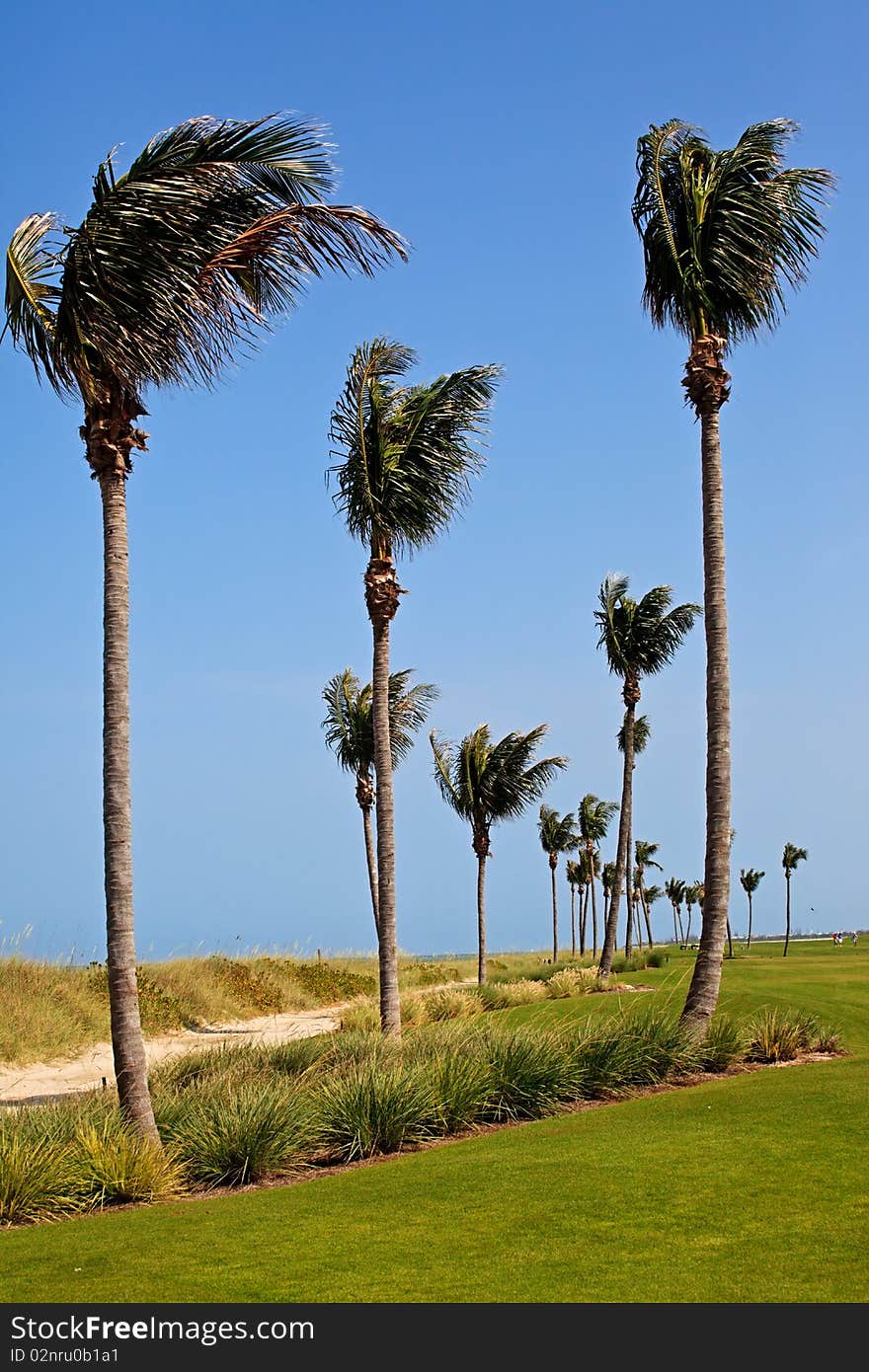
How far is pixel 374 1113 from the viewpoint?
36.7ft

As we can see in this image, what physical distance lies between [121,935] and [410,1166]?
3.34m

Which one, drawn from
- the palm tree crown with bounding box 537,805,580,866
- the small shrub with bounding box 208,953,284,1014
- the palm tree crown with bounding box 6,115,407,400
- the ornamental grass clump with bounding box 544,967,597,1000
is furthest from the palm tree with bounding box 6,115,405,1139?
the palm tree crown with bounding box 537,805,580,866

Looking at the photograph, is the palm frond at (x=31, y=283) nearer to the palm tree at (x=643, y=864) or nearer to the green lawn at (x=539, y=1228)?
the green lawn at (x=539, y=1228)

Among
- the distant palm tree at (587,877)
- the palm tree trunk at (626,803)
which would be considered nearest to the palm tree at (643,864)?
the distant palm tree at (587,877)

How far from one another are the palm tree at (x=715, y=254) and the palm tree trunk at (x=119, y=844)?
27.4 ft

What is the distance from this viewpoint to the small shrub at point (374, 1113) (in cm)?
1097

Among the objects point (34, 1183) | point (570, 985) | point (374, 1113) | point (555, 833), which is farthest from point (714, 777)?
point (555, 833)

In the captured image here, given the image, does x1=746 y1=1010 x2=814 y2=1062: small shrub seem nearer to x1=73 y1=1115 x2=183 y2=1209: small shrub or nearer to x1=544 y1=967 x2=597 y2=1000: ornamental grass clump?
x1=73 y1=1115 x2=183 y2=1209: small shrub

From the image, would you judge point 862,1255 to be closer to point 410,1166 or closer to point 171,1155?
point 410,1166

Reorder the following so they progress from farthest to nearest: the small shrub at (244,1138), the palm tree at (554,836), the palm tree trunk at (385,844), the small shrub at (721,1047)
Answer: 1. the palm tree at (554,836)
2. the palm tree trunk at (385,844)
3. the small shrub at (721,1047)
4. the small shrub at (244,1138)

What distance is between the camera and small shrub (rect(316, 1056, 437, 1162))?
1097 cm

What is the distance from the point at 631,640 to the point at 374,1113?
21.4 meters

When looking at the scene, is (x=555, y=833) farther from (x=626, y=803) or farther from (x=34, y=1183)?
(x=34, y=1183)

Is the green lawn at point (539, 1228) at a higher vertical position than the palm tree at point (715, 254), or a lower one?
lower
